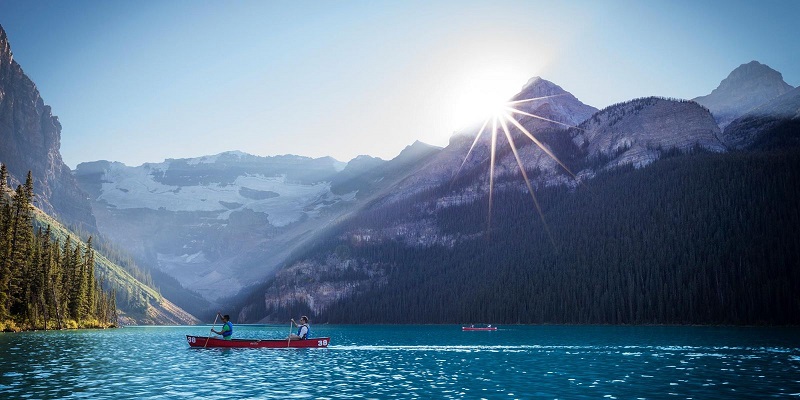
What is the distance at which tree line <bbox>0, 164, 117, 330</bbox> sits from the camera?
117875 mm

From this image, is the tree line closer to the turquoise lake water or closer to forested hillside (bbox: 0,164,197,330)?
forested hillside (bbox: 0,164,197,330)

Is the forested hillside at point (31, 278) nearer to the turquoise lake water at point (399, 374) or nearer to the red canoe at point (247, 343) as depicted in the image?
the turquoise lake water at point (399, 374)

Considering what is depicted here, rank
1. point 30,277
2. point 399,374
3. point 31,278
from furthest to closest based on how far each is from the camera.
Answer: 1. point 31,278
2. point 30,277
3. point 399,374

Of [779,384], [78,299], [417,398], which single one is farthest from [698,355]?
[78,299]

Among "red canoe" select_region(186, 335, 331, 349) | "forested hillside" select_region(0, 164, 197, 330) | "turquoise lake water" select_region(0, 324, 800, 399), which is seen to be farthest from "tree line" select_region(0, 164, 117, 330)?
"red canoe" select_region(186, 335, 331, 349)

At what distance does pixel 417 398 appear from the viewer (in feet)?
144

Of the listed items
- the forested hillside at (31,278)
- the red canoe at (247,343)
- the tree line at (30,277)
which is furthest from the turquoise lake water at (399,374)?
the forested hillside at (31,278)

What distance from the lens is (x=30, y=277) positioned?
128 metres

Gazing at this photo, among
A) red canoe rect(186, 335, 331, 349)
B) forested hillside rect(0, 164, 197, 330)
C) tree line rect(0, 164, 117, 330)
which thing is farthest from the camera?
forested hillside rect(0, 164, 197, 330)

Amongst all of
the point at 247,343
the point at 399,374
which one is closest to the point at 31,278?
the point at 247,343

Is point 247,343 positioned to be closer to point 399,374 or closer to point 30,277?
point 399,374

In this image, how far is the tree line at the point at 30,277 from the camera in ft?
387

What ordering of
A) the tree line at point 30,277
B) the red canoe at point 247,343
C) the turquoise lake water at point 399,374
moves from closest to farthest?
the turquoise lake water at point 399,374, the red canoe at point 247,343, the tree line at point 30,277

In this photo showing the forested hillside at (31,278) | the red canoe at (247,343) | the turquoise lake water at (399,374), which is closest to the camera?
the turquoise lake water at (399,374)
